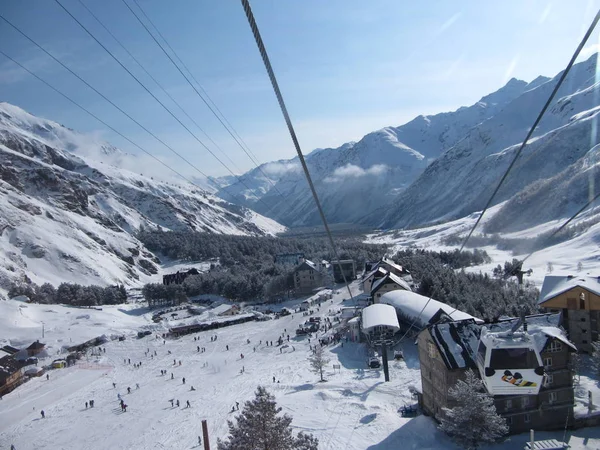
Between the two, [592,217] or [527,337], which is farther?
[592,217]

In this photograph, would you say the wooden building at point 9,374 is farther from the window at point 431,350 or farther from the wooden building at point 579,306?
the wooden building at point 579,306

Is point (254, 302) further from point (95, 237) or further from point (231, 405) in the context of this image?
point (95, 237)

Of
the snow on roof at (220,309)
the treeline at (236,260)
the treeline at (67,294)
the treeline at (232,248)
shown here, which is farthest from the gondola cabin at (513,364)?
the treeline at (232,248)

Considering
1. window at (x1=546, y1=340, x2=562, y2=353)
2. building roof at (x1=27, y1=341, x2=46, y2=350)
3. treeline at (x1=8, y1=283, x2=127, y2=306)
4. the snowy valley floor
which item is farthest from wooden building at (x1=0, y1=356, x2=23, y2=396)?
window at (x1=546, y1=340, x2=562, y2=353)

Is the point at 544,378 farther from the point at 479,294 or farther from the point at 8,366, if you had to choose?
the point at 8,366

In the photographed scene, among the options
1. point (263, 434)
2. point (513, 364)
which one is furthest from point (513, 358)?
point (263, 434)

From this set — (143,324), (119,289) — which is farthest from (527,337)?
(119,289)
